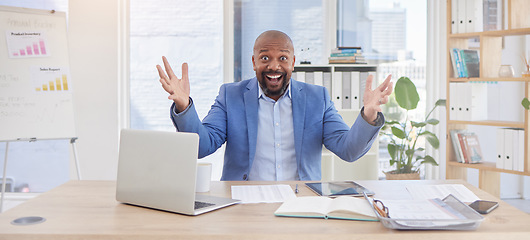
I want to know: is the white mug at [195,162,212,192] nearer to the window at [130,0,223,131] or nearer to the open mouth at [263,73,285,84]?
the open mouth at [263,73,285,84]

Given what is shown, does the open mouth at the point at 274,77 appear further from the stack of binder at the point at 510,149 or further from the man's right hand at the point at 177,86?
the stack of binder at the point at 510,149

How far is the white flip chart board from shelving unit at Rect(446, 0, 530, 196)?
2.79 meters

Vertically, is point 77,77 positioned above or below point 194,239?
above

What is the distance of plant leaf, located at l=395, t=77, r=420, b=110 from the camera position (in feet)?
13.4

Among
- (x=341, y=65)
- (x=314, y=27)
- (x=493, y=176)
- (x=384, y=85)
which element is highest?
(x=314, y=27)

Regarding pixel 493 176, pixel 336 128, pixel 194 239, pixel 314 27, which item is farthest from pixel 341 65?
pixel 194 239

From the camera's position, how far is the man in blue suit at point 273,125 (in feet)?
7.72

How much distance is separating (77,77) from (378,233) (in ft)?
11.9

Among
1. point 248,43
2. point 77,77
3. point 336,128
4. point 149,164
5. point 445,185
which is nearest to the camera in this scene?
point 149,164

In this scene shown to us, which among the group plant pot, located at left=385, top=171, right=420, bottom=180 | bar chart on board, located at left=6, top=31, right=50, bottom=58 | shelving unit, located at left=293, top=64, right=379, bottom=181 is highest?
bar chart on board, located at left=6, top=31, right=50, bottom=58

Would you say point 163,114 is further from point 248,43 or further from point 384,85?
point 384,85

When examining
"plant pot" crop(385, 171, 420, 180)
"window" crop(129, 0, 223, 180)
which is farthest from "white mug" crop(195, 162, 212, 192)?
"window" crop(129, 0, 223, 180)

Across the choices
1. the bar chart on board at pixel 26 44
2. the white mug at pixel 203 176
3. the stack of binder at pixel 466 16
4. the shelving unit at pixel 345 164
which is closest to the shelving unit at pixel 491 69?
the stack of binder at pixel 466 16

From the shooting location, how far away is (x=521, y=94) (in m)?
4.68
